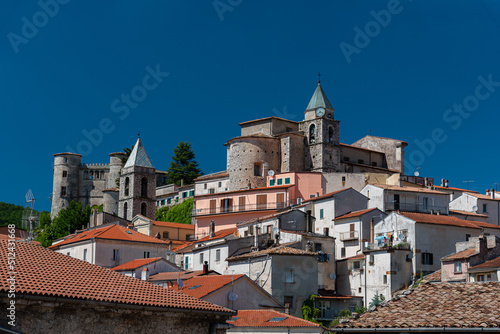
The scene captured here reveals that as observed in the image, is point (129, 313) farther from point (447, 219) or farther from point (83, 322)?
point (447, 219)

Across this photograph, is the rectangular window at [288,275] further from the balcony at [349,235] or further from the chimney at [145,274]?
the balcony at [349,235]

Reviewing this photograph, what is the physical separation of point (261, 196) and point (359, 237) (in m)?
20.9

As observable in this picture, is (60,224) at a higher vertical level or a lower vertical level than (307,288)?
higher

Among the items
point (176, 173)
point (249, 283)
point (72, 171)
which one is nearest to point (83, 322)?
point (249, 283)

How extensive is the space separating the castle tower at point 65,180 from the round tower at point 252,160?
47.2 meters

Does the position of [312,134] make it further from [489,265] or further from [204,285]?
[204,285]

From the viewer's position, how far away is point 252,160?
3371 inches

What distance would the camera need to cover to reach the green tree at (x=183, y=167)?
357ft

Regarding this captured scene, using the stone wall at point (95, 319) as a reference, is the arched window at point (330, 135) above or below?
above

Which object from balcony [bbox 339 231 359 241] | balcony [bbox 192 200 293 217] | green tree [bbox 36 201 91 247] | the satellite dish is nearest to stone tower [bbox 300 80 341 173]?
balcony [bbox 192 200 293 217]

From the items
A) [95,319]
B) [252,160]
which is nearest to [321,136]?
[252,160]

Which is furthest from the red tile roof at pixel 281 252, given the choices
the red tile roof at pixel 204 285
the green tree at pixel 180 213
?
the green tree at pixel 180 213

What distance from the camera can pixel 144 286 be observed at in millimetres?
18375

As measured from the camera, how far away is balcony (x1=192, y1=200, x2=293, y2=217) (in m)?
75.4
